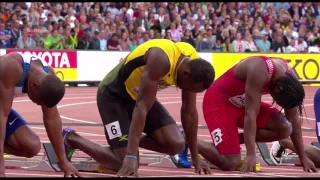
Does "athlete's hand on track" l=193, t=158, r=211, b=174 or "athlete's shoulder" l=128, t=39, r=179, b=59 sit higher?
"athlete's shoulder" l=128, t=39, r=179, b=59

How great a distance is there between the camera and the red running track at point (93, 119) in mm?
8555

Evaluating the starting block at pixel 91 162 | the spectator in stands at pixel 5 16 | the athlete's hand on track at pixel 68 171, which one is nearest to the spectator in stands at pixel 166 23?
the spectator in stands at pixel 5 16

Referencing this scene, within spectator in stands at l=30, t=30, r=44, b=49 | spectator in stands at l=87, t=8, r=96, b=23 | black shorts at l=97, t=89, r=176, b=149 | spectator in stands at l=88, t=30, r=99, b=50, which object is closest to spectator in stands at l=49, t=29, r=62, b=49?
spectator in stands at l=30, t=30, r=44, b=49

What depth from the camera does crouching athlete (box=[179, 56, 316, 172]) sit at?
8.43m

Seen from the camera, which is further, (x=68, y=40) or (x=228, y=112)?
(x=68, y=40)

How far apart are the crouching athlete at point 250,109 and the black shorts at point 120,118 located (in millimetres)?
743

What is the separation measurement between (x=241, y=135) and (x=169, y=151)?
1.28 meters

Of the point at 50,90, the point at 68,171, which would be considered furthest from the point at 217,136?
the point at 50,90

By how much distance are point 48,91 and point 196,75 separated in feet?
4.71

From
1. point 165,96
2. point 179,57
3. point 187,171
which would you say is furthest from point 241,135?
point 165,96

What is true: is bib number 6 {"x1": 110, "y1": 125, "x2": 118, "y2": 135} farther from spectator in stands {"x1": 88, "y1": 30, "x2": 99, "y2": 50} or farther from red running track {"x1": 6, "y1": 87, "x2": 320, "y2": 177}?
spectator in stands {"x1": 88, "y1": 30, "x2": 99, "y2": 50}

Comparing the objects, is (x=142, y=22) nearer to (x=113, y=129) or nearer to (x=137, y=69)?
(x=113, y=129)

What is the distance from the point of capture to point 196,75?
302 inches

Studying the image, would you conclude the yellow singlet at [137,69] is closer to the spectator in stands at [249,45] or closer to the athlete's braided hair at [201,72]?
the athlete's braided hair at [201,72]
